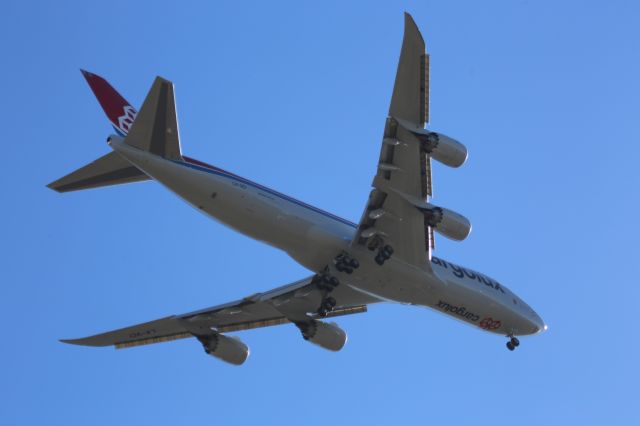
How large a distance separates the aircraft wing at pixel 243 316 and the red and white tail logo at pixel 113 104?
312 inches

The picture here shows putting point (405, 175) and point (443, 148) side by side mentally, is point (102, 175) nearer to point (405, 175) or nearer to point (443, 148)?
point (405, 175)

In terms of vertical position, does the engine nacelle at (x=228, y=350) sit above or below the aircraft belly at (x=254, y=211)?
below

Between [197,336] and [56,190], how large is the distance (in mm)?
9970

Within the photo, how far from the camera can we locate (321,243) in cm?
2778

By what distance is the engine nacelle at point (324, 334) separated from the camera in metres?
32.3

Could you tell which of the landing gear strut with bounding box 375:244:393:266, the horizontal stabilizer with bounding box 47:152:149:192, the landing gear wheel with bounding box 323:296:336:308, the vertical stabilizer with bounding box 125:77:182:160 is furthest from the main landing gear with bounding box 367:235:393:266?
the horizontal stabilizer with bounding box 47:152:149:192

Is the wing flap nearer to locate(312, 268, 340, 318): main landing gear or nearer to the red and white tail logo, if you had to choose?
locate(312, 268, 340, 318): main landing gear

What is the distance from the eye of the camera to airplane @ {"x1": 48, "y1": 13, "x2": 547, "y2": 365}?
25094 mm

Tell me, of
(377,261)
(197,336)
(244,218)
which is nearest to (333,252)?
(377,261)

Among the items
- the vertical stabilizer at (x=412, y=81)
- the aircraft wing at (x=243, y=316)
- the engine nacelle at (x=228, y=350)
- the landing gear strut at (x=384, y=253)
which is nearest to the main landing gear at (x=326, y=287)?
the aircraft wing at (x=243, y=316)

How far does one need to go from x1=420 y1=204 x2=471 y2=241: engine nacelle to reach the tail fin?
841cm

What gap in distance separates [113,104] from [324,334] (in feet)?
35.6

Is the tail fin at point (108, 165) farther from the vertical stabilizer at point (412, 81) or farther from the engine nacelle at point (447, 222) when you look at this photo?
the engine nacelle at point (447, 222)

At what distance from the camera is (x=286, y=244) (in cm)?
2780
